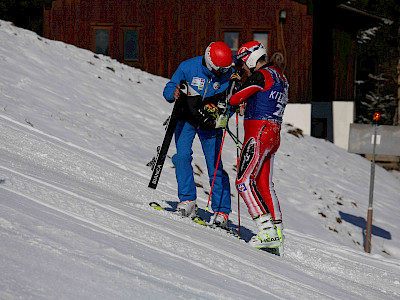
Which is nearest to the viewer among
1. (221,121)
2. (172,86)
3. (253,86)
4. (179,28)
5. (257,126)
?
(253,86)

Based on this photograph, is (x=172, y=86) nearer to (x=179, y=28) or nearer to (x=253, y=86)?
(x=253, y=86)

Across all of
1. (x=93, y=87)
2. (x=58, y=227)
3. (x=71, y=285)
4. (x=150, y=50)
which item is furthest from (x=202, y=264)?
(x=150, y=50)

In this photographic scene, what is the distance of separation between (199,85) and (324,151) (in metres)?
13.5

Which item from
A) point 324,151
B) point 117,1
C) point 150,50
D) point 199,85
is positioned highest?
point 117,1

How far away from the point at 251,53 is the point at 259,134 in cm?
88

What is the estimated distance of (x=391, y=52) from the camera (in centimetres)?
4475

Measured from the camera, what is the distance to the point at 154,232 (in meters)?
5.23

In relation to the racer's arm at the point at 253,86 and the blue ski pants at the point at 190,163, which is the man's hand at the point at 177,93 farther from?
the racer's arm at the point at 253,86

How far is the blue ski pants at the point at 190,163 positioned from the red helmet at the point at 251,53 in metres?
0.91

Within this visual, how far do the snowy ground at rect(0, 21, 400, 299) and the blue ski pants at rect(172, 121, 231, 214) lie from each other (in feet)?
1.44

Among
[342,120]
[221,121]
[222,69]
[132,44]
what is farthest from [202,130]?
[342,120]

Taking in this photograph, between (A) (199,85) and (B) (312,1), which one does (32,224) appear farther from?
(B) (312,1)

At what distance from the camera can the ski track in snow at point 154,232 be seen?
4781 millimetres

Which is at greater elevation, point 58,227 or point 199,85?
point 199,85
